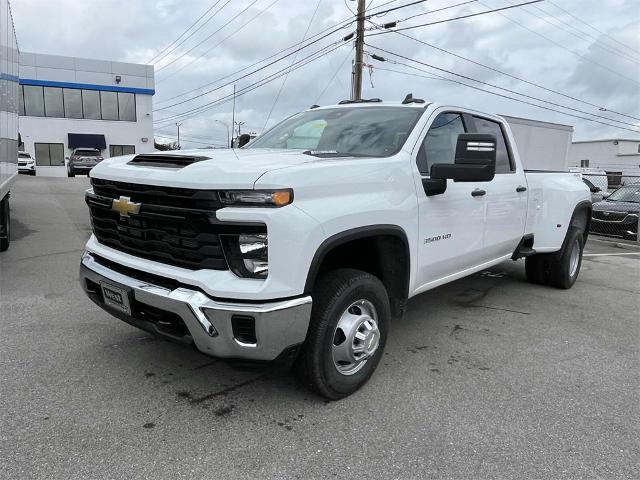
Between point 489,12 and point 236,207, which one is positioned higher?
point 489,12

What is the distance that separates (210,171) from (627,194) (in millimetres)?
14533

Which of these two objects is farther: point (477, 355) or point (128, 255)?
point (477, 355)

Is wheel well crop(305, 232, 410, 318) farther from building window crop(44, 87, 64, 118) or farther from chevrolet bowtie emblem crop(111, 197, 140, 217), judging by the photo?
building window crop(44, 87, 64, 118)

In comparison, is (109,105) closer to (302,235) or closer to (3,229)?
(3,229)

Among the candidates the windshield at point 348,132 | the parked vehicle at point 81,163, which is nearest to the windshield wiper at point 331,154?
the windshield at point 348,132

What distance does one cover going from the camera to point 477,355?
13.7 feet

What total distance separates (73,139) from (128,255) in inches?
1694

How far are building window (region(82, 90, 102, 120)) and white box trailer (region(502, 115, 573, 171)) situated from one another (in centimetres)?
4094

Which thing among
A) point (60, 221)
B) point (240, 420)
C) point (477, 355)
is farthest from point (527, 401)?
point (60, 221)

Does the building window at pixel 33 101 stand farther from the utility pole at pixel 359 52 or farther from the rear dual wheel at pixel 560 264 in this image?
the rear dual wheel at pixel 560 264

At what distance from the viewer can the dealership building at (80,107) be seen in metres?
40.1

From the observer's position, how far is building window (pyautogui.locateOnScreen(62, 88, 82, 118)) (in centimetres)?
4156

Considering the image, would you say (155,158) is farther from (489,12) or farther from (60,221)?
(489,12)

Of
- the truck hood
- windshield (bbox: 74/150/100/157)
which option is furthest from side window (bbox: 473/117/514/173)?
windshield (bbox: 74/150/100/157)
